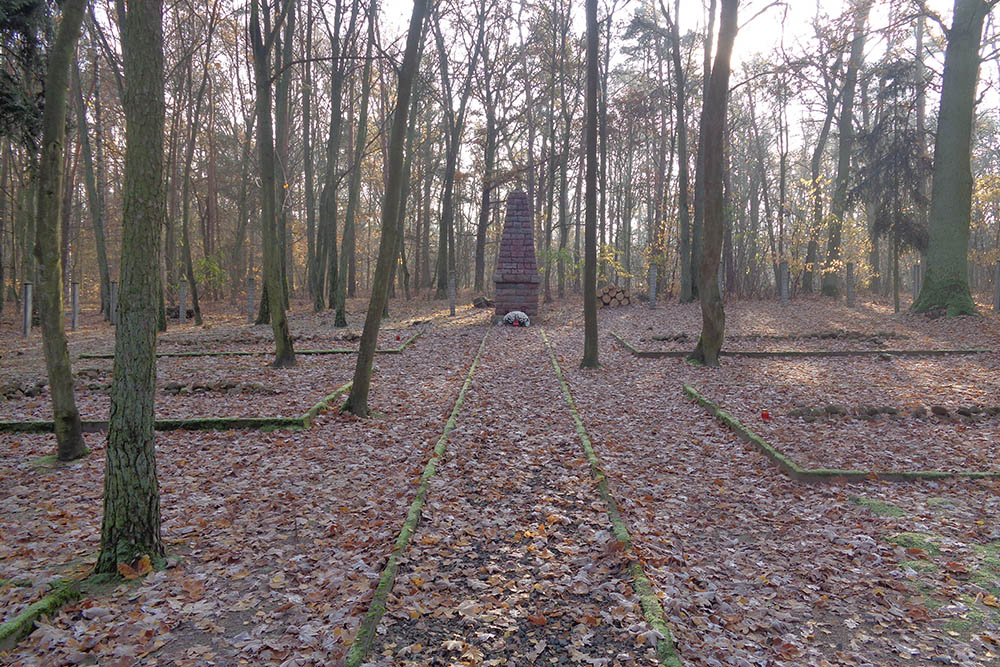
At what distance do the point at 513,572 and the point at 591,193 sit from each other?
850 cm

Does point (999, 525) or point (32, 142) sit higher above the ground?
point (32, 142)

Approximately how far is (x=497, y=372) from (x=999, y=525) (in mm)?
7941

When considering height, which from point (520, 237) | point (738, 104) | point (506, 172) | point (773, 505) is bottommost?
point (773, 505)

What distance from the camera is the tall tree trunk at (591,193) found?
34.5 feet

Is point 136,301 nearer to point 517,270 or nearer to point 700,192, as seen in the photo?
point 517,270

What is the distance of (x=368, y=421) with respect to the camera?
7957 millimetres

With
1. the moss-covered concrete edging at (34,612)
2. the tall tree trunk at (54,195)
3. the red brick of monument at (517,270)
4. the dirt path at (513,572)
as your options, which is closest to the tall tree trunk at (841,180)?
the red brick of monument at (517,270)

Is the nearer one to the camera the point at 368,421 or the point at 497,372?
the point at 368,421

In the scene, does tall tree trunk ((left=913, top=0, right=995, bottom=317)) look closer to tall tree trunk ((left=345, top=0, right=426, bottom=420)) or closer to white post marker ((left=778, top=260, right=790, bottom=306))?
white post marker ((left=778, top=260, right=790, bottom=306))

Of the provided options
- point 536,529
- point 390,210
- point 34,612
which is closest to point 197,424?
point 390,210

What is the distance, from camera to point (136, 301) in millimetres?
3752

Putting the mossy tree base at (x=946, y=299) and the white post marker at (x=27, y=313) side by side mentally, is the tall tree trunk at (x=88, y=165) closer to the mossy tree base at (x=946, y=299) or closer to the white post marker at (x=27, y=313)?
the white post marker at (x=27, y=313)

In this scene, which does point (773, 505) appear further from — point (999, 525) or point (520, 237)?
point (520, 237)

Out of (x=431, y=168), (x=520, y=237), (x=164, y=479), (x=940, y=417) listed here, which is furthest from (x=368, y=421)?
(x=431, y=168)
